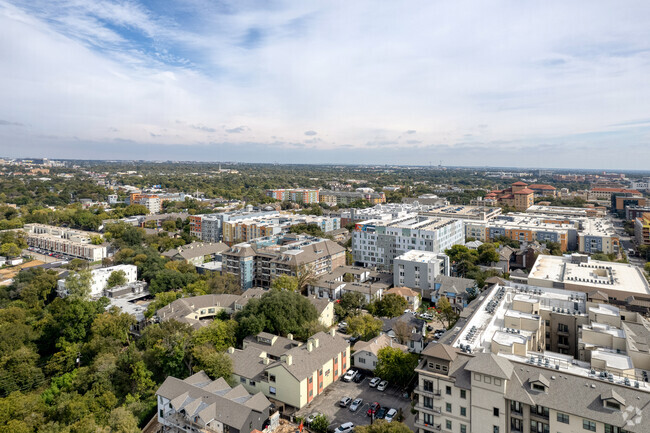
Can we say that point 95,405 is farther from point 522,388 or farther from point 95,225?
point 95,225

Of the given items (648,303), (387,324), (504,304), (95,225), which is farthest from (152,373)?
(95,225)

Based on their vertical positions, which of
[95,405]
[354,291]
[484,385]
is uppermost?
[484,385]

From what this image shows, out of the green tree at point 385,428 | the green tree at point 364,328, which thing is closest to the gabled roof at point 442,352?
the green tree at point 385,428

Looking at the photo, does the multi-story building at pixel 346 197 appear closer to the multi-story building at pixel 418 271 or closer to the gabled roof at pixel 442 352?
the multi-story building at pixel 418 271

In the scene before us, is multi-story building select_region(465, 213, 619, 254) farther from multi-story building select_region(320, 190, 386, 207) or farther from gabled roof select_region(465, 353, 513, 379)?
Result: gabled roof select_region(465, 353, 513, 379)

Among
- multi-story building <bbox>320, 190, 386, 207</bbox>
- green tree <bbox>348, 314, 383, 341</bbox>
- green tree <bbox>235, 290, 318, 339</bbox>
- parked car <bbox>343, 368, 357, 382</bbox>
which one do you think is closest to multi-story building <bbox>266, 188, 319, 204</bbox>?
multi-story building <bbox>320, 190, 386, 207</bbox>

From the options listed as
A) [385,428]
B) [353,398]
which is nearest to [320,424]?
[353,398]

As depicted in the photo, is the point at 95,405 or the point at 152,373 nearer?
the point at 95,405
